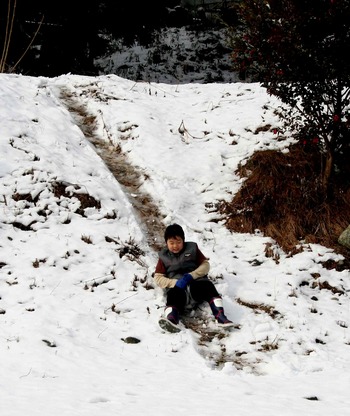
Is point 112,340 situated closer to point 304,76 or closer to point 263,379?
point 263,379

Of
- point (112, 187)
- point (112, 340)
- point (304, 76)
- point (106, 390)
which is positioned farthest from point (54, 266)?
point (304, 76)

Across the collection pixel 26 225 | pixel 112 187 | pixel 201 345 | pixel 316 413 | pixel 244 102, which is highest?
pixel 244 102

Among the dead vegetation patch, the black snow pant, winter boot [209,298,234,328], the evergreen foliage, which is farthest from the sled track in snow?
the evergreen foliage

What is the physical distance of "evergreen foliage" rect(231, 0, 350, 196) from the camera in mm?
6363

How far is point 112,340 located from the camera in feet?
16.8

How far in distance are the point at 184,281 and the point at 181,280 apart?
0.13 ft

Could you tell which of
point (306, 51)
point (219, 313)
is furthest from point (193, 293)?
point (306, 51)

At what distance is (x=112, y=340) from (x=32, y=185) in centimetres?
365

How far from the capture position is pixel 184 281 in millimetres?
5906

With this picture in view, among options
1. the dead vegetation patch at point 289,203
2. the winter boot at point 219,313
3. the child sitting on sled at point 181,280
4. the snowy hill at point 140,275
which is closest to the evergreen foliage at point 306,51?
the dead vegetation patch at point 289,203

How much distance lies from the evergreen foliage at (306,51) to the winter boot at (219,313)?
9.87 ft

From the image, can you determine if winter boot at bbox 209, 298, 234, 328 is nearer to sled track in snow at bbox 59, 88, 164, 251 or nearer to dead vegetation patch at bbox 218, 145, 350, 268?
sled track in snow at bbox 59, 88, 164, 251

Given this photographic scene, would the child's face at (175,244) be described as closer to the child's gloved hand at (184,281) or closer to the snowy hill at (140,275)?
the child's gloved hand at (184,281)

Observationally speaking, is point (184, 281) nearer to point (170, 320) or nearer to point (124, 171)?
point (170, 320)
